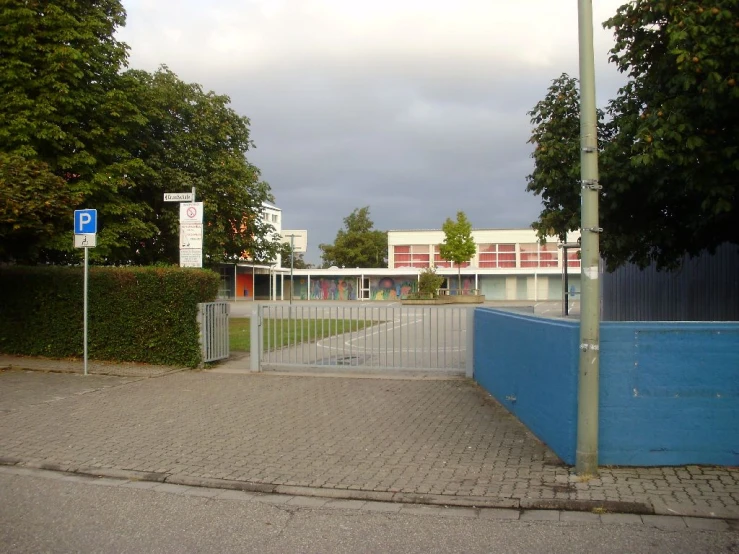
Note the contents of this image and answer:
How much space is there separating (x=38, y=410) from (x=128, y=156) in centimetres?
1243

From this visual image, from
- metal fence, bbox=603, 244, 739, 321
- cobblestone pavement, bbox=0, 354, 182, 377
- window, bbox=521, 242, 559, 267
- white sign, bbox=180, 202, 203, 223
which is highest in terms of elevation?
window, bbox=521, 242, 559, 267

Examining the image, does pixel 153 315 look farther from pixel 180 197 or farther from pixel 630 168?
pixel 630 168

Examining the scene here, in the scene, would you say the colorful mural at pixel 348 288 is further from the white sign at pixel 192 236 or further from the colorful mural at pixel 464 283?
the white sign at pixel 192 236

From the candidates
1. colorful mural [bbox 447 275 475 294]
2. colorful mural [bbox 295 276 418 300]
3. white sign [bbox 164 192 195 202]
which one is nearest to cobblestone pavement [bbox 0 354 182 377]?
white sign [bbox 164 192 195 202]

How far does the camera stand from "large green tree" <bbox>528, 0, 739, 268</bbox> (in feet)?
29.7

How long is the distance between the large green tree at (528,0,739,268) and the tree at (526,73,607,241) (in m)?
0.02

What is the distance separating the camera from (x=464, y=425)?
8305 millimetres

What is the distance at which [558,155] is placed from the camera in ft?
A: 43.1

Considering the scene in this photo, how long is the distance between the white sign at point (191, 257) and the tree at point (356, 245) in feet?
240

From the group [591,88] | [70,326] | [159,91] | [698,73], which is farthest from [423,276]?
[591,88]

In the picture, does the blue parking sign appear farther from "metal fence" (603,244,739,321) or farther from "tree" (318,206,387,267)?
"tree" (318,206,387,267)

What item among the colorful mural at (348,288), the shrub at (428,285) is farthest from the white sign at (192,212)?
the colorful mural at (348,288)

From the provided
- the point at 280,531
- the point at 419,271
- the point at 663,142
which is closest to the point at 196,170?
the point at 663,142

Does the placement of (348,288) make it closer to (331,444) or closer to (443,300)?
(443,300)
